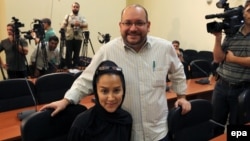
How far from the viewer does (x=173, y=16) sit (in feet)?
26.3

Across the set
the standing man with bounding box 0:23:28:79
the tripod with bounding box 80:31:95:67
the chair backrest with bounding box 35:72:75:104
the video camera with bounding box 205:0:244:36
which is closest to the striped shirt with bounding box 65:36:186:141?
the video camera with bounding box 205:0:244:36

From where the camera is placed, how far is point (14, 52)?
4906 millimetres

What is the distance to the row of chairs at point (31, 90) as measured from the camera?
2.79 metres

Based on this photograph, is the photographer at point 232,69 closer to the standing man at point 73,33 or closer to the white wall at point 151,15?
the white wall at point 151,15

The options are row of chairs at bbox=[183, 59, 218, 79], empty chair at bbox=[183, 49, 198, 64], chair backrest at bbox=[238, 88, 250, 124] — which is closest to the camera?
chair backrest at bbox=[238, 88, 250, 124]

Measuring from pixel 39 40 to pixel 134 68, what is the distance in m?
3.89

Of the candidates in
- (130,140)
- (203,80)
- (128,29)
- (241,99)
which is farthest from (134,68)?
(203,80)

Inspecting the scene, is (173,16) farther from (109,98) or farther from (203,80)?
(109,98)

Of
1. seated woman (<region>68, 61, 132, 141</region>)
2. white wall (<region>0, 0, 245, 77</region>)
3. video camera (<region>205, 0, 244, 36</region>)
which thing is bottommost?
seated woman (<region>68, 61, 132, 141</region>)

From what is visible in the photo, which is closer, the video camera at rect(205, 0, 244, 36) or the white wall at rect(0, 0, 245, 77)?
the video camera at rect(205, 0, 244, 36)

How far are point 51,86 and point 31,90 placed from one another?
0.89ft

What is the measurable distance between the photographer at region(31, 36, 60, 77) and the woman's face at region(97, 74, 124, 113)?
418 centimetres

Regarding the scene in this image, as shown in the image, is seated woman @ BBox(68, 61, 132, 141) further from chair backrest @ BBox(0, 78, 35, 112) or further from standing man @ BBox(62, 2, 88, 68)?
standing man @ BBox(62, 2, 88, 68)

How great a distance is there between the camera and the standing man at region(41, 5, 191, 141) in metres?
1.76
